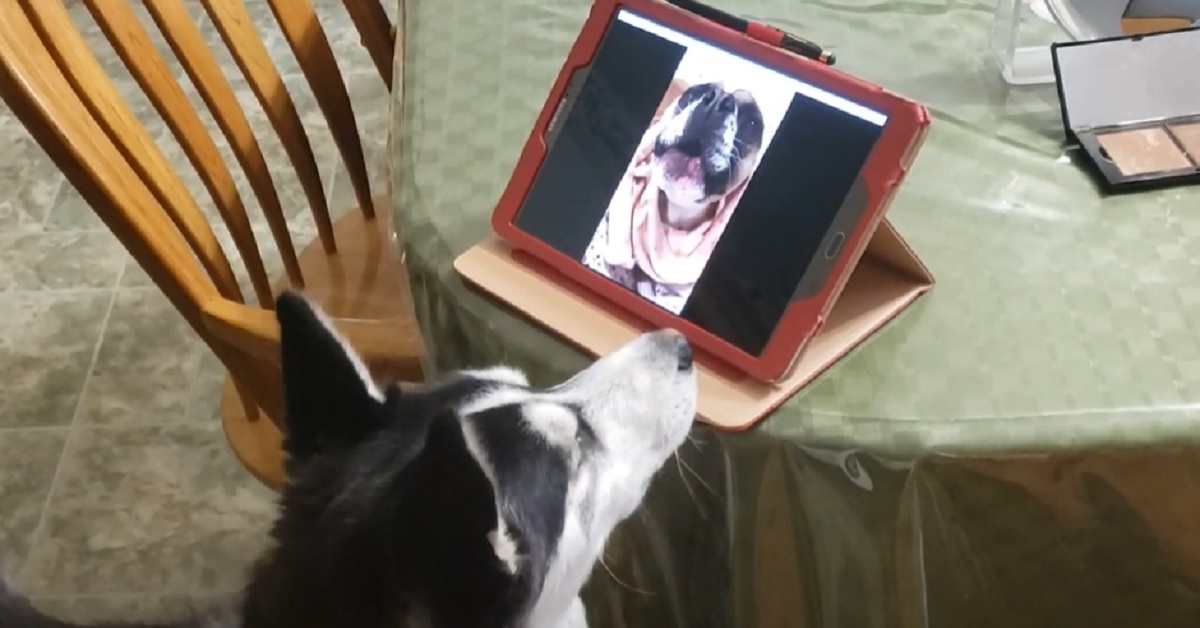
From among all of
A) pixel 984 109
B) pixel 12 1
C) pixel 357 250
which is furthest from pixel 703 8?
pixel 357 250

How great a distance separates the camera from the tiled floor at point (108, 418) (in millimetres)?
1703

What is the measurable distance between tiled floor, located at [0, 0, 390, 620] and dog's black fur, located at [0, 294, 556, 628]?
0.79 meters

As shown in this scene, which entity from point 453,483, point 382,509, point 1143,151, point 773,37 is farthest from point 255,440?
point 1143,151

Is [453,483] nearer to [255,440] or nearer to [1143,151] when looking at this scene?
[1143,151]

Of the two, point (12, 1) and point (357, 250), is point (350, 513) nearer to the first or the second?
point (12, 1)

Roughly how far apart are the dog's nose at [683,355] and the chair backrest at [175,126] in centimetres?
50

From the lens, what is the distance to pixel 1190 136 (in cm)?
79

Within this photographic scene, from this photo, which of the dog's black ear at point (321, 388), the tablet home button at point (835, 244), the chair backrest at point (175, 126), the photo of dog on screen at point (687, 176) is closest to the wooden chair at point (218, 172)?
the chair backrest at point (175, 126)

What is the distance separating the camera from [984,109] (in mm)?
870

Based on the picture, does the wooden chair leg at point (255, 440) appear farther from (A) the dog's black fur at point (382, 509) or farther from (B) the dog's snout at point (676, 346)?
(B) the dog's snout at point (676, 346)

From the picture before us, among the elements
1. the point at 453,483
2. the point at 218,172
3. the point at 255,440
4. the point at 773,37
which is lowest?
the point at 255,440

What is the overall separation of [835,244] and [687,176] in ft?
0.39

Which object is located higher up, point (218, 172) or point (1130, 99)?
point (1130, 99)

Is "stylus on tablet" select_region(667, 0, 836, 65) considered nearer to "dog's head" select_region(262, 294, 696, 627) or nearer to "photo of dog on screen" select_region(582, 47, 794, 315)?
"photo of dog on screen" select_region(582, 47, 794, 315)
